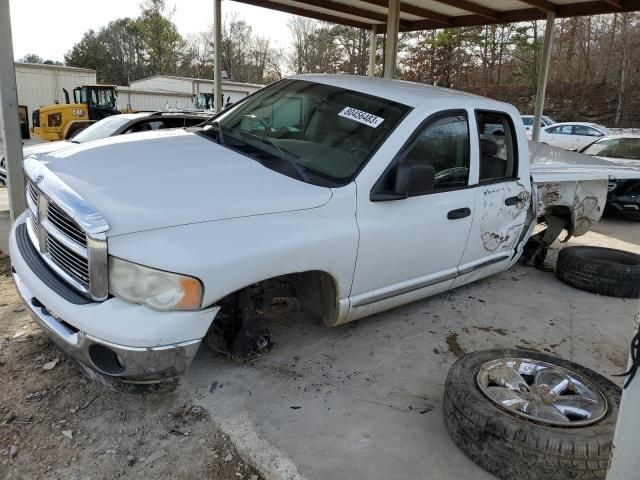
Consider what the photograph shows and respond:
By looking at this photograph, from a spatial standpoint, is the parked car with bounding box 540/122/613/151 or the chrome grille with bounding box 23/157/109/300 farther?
the parked car with bounding box 540/122/613/151

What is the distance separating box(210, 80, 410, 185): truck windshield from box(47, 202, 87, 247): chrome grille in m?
1.19

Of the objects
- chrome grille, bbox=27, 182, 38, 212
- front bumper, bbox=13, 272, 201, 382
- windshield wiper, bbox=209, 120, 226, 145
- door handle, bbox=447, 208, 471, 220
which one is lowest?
front bumper, bbox=13, 272, 201, 382

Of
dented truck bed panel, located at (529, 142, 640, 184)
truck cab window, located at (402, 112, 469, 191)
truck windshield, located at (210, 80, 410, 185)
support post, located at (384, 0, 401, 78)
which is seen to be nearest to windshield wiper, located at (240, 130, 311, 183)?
truck windshield, located at (210, 80, 410, 185)

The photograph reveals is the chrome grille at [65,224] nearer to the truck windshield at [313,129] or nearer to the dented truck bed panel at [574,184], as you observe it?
the truck windshield at [313,129]

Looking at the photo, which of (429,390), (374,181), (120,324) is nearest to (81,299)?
(120,324)

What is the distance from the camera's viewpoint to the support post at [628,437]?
1.70 metres

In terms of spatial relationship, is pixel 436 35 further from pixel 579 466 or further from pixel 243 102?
pixel 579 466

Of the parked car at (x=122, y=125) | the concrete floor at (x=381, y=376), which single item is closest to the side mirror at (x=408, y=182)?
the concrete floor at (x=381, y=376)

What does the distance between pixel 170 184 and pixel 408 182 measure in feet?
4.69

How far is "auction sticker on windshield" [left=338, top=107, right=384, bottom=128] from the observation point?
11.6 feet

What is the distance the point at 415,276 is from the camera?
12.2 feet

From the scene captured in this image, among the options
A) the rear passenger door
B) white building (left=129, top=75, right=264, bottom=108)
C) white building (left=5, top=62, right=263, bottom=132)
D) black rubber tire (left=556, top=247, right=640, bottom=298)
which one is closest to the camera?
the rear passenger door

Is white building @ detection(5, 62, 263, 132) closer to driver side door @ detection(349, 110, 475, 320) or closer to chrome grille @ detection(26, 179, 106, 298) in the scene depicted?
driver side door @ detection(349, 110, 475, 320)

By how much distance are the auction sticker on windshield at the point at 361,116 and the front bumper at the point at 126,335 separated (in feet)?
5.66
